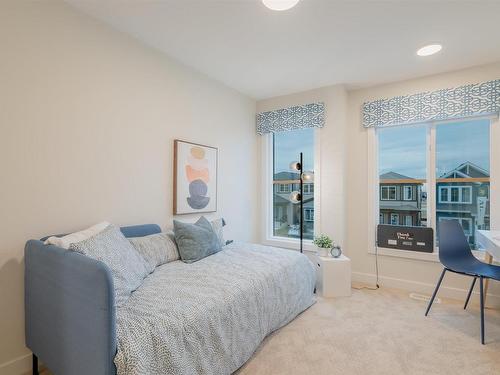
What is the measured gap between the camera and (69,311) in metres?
1.33

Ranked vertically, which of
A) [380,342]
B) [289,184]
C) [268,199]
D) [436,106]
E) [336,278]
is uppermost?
[436,106]

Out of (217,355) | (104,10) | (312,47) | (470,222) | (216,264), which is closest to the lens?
(217,355)

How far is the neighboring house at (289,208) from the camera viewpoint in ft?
12.0

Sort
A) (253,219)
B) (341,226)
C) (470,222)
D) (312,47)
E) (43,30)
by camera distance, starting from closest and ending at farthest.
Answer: (43,30) → (312,47) → (470,222) → (341,226) → (253,219)

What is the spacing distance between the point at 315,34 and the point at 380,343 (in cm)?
253

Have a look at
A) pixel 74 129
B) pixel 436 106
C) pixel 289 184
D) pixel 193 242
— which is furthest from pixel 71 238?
pixel 436 106

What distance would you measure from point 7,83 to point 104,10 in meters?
0.87


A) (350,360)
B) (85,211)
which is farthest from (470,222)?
(85,211)

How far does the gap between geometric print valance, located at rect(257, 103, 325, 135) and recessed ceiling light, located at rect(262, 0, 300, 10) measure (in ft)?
5.39

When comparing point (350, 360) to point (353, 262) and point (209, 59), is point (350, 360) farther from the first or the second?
point (209, 59)

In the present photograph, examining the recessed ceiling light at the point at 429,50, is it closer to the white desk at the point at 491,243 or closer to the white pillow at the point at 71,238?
the white desk at the point at 491,243

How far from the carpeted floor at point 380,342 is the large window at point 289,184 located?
1294 mm

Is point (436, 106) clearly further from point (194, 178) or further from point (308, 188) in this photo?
point (194, 178)

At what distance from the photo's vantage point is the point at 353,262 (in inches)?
135
